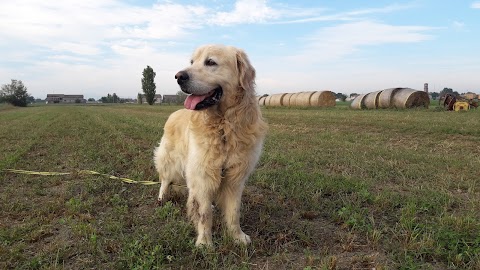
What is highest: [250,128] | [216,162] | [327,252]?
[250,128]

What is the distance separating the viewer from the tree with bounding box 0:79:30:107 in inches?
3499

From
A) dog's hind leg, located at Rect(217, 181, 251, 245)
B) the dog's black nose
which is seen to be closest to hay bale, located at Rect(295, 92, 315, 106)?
dog's hind leg, located at Rect(217, 181, 251, 245)

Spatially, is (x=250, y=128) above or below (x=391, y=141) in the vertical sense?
above

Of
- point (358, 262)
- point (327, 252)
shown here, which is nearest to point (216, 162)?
point (327, 252)

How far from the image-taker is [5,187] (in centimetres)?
555

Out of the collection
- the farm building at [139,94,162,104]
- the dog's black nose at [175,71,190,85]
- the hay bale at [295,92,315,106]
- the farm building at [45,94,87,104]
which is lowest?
the dog's black nose at [175,71,190,85]

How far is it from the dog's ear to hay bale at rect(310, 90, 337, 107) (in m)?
28.9

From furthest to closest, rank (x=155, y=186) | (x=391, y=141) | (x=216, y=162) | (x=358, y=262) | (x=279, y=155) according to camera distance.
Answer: (x=391, y=141) → (x=279, y=155) → (x=155, y=186) → (x=216, y=162) → (x=358, y=262)

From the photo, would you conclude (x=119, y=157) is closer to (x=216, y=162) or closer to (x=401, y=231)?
(x=216, y=162)

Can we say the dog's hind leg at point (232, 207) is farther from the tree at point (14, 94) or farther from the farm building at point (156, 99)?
the tree at point (14, 94)

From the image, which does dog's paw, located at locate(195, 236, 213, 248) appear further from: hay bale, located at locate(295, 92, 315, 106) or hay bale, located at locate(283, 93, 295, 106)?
hay bale, located at locate(283, 93, 295, 106)

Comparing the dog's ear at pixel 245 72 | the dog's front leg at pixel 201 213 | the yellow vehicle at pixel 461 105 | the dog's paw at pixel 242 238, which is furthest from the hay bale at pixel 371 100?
the dog's front leg at pixel 201 213

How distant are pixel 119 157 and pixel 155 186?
2640mm

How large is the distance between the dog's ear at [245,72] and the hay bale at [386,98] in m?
23.4
